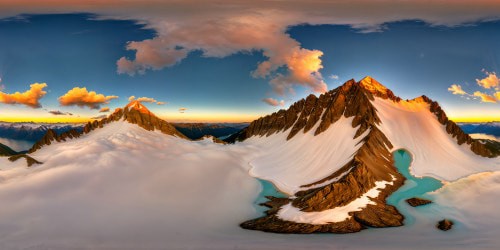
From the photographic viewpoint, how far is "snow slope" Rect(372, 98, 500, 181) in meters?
146

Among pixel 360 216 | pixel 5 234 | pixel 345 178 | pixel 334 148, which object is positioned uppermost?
pixel 334 148

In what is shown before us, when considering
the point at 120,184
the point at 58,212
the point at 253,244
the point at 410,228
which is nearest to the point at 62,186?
the point at 120,184

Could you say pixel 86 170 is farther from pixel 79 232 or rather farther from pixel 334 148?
pixel 334 148

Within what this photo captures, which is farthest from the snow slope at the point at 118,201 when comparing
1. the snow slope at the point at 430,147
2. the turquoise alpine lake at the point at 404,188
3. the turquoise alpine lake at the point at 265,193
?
the snow slope at the point at 430,147

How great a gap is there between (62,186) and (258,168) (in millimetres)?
83777

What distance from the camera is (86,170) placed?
145 m

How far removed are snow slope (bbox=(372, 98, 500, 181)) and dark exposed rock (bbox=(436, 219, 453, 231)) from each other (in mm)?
50367

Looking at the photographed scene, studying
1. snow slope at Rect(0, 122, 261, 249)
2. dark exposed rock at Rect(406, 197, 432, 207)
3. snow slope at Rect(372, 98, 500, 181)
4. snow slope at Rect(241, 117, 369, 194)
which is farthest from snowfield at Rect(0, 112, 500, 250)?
dark exposed rock at Rect(406, 197, 432, 207)

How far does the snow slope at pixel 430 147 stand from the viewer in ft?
479

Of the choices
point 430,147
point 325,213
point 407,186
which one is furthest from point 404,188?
point 430,147

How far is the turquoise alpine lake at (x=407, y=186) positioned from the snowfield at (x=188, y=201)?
110 inches

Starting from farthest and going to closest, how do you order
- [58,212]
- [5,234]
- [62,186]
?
[62,186]
[58,212]
[5,234]

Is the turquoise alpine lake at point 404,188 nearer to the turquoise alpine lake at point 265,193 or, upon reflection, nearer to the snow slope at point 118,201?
the turquoise alpine lake at point 265,193

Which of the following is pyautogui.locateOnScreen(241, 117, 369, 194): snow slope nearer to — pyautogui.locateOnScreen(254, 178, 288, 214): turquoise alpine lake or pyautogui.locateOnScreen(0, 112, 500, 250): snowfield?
pyautogui.locateOnScreen(0, 112, 500, 250): snowfield
